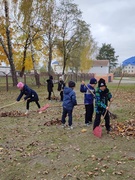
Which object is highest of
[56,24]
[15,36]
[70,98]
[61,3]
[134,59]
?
[61,3]

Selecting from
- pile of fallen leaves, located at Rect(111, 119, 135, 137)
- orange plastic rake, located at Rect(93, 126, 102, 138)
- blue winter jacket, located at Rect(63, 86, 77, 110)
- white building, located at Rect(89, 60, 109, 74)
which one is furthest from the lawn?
white building, located at Rect(89, 60, 109, 74)

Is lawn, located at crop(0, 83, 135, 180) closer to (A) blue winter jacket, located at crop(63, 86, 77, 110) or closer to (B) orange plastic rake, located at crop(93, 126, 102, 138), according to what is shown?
(B) orange plastic rake, located at crop(93, 126, 102, 138)

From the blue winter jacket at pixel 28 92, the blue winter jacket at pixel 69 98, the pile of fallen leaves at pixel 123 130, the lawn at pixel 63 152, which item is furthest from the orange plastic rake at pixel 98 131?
the blue winter jacket at pixel 28 92

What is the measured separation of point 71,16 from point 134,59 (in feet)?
80.1

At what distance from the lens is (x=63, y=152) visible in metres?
5.99

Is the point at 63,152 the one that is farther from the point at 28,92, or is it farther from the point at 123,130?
the point at 28,92

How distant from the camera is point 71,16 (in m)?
33.8

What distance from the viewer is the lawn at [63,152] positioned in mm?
4805

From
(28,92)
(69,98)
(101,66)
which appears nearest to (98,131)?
(69,98)

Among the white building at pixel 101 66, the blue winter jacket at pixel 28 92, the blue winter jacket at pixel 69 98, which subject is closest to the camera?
the blue winter jacket at pixel 69 98

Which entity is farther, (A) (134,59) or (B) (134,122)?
(A) (134,59)

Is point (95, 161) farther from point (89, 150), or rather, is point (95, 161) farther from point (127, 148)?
point (127, 148)

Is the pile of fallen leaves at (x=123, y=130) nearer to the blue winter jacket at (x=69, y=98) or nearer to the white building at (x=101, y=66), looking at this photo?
the blue winter jacket at (x=69, y=98)

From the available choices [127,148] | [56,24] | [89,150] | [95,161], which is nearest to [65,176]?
[95,161]
